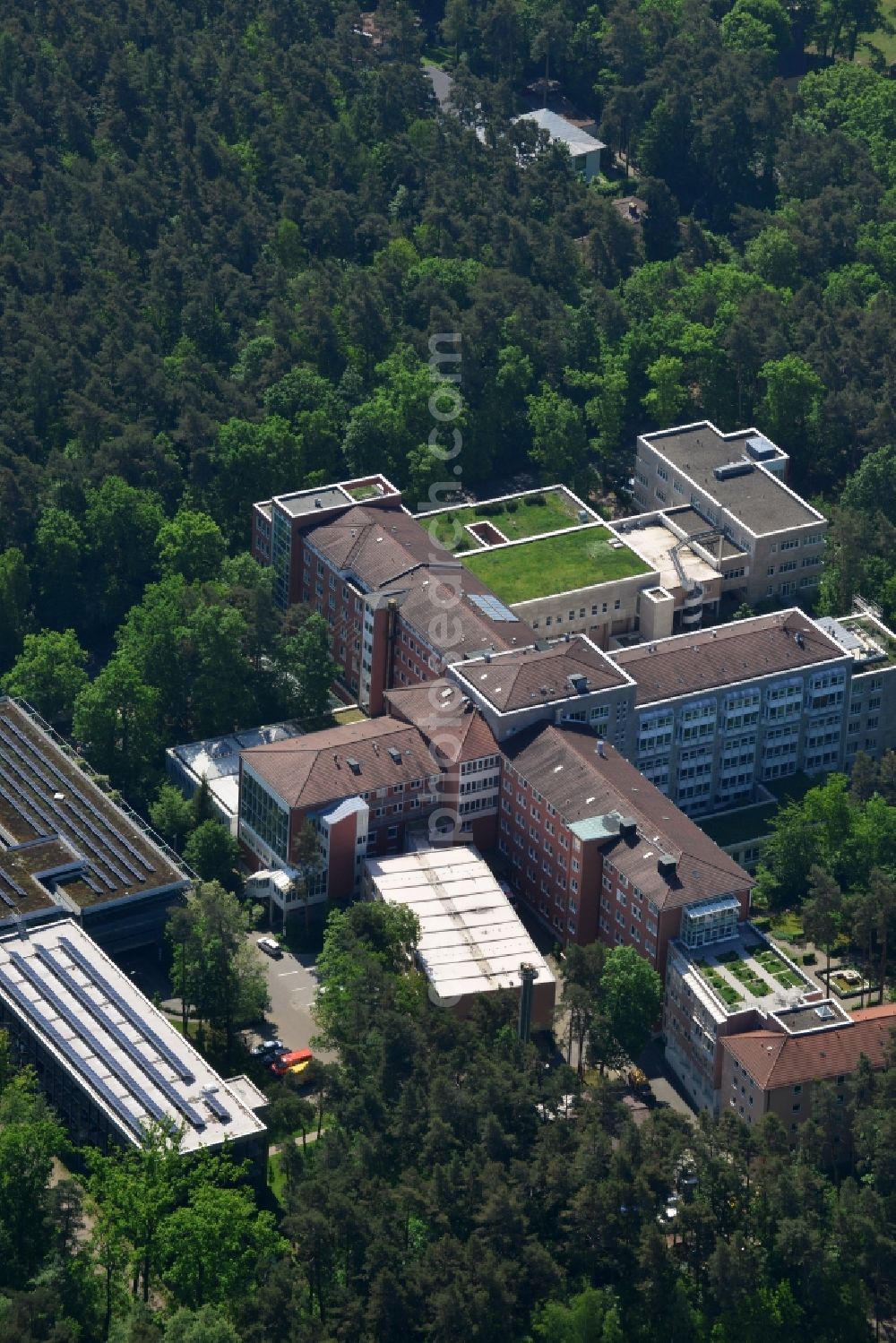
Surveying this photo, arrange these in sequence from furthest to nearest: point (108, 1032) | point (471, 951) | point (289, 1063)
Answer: point (471, 951) → point (289, 1063) → point (108, 1032)

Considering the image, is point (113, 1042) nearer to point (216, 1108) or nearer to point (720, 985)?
point (216, 1108)

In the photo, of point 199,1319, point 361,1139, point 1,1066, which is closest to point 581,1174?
point 361,1139

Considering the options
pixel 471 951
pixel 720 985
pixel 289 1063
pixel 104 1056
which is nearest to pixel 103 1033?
pixel 104 1056

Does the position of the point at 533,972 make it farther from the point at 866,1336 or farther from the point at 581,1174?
the point at 866,1336

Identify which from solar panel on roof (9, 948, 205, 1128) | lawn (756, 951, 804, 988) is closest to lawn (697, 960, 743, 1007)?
lawn (756, 951, 804, 988)

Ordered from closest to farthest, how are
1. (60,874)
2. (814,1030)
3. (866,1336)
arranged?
(866,1336) < (814,1030) < (60,874)

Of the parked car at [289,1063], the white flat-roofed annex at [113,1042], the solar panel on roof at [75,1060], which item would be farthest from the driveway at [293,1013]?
the solar panel on roof at [75,1060]

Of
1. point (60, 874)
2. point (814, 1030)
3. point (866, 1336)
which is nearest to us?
point (866, 1336)

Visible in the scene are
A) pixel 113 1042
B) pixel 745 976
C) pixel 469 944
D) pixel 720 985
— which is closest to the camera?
pixel 113 1042
